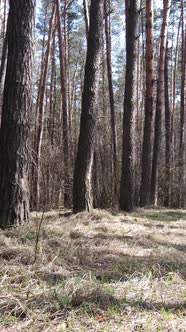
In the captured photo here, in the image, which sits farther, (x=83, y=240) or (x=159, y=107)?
(x=159, y=107)

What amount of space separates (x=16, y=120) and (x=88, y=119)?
2.00m

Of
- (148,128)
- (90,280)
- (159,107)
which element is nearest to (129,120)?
(148,128)

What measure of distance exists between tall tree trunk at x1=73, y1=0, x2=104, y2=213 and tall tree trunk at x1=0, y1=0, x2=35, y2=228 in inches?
70.8

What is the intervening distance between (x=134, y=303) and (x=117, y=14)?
19652mm

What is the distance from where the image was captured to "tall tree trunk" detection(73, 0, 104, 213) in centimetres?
639

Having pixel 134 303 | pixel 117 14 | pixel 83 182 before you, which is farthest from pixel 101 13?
pixel 117 14

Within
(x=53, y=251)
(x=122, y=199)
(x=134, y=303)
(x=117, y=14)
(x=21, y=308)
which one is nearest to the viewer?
(x=21, y=308)

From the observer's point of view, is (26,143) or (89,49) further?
(89,49)

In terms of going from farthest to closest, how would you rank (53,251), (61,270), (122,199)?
1. (122,199)
2. (53,251)
3. (61,270)

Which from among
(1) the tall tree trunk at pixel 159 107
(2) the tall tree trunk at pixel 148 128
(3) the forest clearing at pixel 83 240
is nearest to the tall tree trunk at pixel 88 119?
(3) the forest clearing at pixel 83 240

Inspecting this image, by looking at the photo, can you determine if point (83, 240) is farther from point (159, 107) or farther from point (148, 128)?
point (159, 107)

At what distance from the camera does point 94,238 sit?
4738 millimetres

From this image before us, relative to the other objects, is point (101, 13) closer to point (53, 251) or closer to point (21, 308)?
point (53, 251)

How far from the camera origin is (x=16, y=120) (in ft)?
15.1
